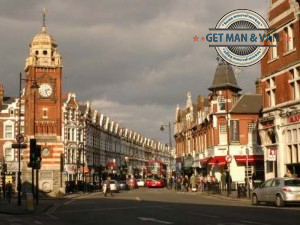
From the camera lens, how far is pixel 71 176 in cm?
8844

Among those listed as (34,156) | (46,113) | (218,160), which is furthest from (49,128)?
(34,156)

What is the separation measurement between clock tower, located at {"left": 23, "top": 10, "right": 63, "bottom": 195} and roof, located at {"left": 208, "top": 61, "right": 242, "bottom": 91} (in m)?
19.2

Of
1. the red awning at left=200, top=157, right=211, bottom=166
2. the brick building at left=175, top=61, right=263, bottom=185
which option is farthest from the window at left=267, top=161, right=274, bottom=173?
the red awning at left=200, top=157, right=211, bottom=166

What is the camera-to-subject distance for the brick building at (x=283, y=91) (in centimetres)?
3778

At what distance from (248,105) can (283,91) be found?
2426cm

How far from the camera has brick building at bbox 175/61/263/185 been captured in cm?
6188

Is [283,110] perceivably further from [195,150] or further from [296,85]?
[195,150]

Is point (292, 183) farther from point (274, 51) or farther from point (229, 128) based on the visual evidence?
point (229, 128)

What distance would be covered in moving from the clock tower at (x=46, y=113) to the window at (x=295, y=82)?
33.9 metres

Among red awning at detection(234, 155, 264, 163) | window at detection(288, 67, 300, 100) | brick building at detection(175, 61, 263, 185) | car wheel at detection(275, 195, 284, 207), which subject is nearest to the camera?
car wheel at detection(275, 195, 284, 207)

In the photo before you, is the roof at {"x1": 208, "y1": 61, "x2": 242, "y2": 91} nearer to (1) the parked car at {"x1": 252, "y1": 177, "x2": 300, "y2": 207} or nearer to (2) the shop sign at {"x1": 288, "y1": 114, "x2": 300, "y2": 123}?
(2) the shop sign at {"x1": 288, "y1": 114, "x2": 300, "y2": 123}

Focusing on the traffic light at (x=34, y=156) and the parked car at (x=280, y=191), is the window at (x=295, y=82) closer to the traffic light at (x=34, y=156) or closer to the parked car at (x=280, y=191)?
the parked car at (x=280, y=191)

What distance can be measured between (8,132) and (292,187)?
57.4 metres

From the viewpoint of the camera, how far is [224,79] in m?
66.6
